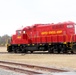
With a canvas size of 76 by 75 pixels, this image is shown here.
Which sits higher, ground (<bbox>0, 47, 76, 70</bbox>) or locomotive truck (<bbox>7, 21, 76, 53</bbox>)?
locomotive truck (<bbox>7, 21, 76, 53</bbox>)

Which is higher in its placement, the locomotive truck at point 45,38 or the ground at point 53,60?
the locomotive truck at point 45,38

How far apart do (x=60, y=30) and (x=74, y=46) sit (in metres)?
3.18

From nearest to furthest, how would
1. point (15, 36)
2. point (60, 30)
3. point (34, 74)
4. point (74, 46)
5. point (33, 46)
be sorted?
point (34, 74) → point (74, 46) → point (60, 30) → point (33, 46) → point (15, 36)

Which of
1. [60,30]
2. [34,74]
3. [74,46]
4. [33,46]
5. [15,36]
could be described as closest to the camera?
[34,74]

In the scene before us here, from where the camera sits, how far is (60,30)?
31781 mm

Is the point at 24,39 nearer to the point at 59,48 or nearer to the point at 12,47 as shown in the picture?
the point at 12,47

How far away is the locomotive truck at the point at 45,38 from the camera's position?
1209 inches

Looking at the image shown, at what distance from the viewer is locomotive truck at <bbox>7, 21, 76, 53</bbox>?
30.7 metres

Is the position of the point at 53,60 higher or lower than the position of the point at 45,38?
lower

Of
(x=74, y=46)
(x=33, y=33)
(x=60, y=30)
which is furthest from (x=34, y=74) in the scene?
(x=33, y=33)

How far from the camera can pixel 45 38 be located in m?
33.3

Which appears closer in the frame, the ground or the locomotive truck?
the ground

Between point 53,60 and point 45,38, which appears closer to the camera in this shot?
point 53,60

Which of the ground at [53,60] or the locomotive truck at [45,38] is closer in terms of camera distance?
the ground at [53,60]
